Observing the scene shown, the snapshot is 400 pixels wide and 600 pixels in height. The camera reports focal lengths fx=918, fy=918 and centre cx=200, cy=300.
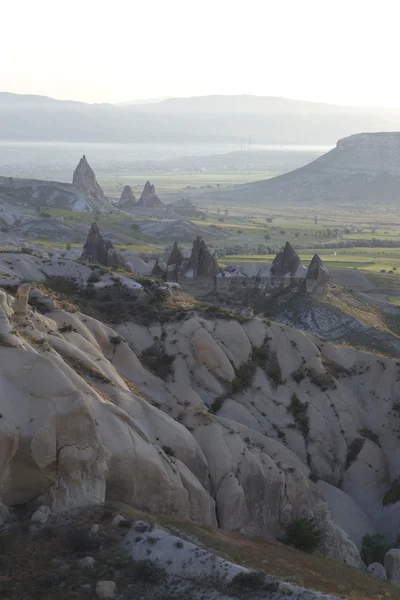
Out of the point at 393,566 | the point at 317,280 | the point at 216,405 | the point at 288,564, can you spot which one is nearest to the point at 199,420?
the point at 216,405

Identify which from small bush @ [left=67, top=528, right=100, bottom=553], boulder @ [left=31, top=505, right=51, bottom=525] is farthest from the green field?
small bush @ [left=67, top=528, right=100, bottom=553]

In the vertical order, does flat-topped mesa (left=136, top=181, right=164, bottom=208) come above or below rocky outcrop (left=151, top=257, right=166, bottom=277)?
above

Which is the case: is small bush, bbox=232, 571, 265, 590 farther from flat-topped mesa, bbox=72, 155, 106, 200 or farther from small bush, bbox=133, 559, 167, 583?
flat-topped mesa, bbox=72, 155, 106, 200

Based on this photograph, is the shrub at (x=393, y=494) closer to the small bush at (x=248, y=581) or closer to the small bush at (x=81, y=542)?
the small bush at (x=248, y=581)

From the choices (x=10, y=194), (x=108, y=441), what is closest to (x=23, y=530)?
(x=108, y=441)

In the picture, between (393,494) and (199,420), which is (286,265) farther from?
(199,420)

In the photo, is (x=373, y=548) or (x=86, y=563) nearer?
(x=86, y=563)

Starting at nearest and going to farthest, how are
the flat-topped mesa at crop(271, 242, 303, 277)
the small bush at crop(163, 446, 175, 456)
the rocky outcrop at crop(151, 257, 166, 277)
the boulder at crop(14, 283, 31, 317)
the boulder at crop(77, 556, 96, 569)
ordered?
1. the boulder at crop(77, 556, 96, 569)
2. the small bush at crop(163, 446, 175, 456)
3. the boulder at crop(14, 283, 31, 317)
4. the flat-topped mesa at crop(271, 242, 303, 277)
5. the rocky outcrop at crop(151, 257, 166, 277)

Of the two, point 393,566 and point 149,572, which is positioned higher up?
point 149,572
